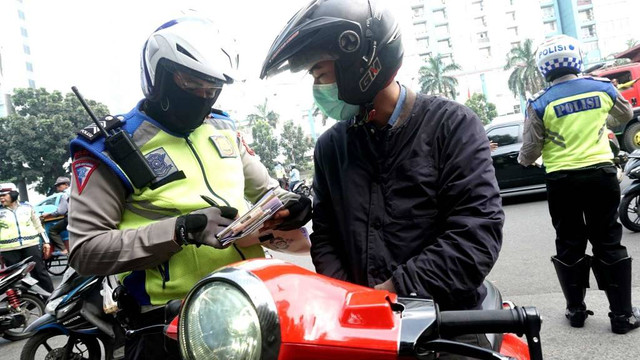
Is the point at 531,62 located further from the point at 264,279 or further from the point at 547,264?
the point at 264,279

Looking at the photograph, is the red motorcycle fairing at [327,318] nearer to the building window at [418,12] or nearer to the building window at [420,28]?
the building window at [420,28]

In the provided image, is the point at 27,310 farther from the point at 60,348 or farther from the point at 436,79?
the point at 436,79

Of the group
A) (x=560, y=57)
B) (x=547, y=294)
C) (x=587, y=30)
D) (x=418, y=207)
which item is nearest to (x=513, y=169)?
(x=547, y=294)

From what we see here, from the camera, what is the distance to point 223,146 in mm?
1827

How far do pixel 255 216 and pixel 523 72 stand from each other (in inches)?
2251

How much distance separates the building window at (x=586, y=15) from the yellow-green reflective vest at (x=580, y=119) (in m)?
62.0

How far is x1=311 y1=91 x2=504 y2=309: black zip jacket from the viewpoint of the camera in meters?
1.14

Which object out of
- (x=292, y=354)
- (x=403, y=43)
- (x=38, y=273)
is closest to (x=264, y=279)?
(x=292, y=354)

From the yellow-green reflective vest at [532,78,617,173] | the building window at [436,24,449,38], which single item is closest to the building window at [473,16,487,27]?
the building window at [436,24,449,38]

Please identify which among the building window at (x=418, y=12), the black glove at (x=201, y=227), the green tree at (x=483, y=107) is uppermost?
the building window at (x=418, y=12)

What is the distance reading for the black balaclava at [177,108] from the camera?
5.51 feet

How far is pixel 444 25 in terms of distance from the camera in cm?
6309

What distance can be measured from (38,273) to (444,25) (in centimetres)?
6382

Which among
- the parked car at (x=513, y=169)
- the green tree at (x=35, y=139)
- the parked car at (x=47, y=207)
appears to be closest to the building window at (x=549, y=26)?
the green tree at (x=35, y=139)
